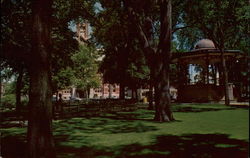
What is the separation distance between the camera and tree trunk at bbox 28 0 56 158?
6711mm

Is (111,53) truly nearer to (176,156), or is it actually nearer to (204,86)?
(204,86)

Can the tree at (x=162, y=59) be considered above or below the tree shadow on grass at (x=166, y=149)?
above

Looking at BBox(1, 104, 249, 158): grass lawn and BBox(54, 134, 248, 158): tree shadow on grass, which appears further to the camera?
BBox(1, 104, 249, 158): grass lawn

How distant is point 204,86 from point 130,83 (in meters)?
16.9

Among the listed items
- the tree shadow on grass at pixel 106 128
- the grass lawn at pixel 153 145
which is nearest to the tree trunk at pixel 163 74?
the tree shadow on grass at pixel 106 128

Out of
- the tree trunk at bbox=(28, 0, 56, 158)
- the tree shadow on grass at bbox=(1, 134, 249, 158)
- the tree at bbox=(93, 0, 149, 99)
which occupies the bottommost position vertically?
the tree shadow on grass at bbox=(1, 134, 249, 158)

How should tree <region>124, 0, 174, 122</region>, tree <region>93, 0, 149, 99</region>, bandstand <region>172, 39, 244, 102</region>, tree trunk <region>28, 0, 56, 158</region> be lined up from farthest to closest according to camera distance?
tree <region>93, 0, 149, 99</region>
bandstand <region>172, 39, 244, 102</region>
tree <region>124, 0, 174, 122</region>
tree trunk <region>28, 0, 56, 158</region>

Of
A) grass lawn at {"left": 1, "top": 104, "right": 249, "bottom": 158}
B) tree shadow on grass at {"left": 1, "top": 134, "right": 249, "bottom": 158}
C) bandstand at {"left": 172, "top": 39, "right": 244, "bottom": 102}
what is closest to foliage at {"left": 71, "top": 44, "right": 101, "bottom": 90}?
bandstand at {"left": 172, "top": 39, "right": 244, "bottom": 102}

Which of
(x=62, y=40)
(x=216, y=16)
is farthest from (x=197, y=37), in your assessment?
(x=62, y=40)

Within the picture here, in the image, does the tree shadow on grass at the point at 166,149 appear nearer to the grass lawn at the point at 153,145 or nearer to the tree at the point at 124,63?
the grass lawn at the point at 153,145

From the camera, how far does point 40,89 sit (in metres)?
6.88

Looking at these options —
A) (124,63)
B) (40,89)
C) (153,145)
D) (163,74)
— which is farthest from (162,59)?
(124,63)

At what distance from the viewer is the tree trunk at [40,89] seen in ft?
22.0

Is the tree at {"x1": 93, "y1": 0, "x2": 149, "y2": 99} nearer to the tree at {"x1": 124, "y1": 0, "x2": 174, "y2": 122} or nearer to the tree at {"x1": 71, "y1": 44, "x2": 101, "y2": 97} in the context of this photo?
the tree at {"x1": 124, "y1": 0, "x2": 174, "y2": 122}
